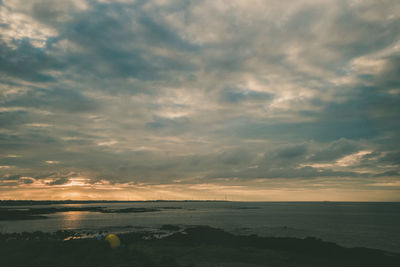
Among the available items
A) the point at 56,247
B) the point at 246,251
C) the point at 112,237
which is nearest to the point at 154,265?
the point at 112,237

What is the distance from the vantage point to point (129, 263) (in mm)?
28375

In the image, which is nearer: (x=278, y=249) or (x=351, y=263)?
(x=351, y=263)

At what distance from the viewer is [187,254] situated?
38250mm

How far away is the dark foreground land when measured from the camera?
2944cm

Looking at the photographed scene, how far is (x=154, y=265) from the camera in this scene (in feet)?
91.5

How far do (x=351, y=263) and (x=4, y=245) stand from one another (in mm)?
46626

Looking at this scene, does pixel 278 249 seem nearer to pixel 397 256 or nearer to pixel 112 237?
pixel 397 256

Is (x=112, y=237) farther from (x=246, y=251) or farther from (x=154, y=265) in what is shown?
(x=246, y=251)

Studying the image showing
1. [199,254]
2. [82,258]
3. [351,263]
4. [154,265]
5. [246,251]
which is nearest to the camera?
[154,265]

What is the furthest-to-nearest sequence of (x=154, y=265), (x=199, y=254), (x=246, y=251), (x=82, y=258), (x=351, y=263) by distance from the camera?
(x=246, y=251) → (x=199, y=254) → (x=351, y=263) → (x=82, y=258) → (x=154, y=265)

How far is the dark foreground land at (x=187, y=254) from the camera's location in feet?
96.6

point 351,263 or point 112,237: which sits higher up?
point 112,237

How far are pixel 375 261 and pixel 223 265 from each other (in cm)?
2139

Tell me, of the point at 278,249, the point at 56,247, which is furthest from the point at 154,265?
the point at 278,249
